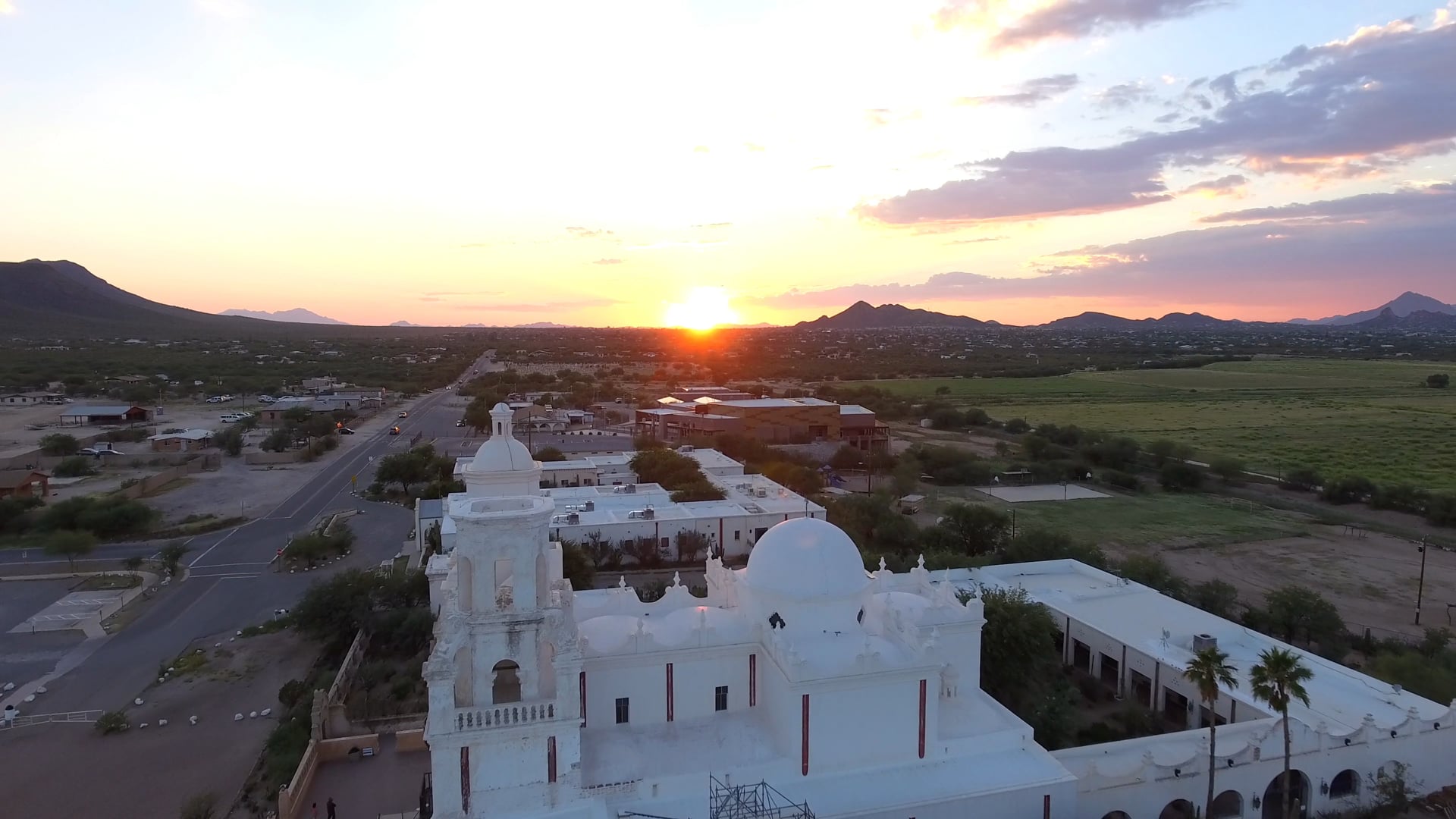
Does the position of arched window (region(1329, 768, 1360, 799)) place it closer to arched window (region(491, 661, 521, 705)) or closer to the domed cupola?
arched window (region(491, 661, 521, 705))

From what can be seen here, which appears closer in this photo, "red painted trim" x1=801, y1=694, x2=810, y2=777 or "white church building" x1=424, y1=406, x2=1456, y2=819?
"white church building" x1=424, y1=406, x2=1456, y2=819

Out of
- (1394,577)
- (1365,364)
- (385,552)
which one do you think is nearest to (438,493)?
(385,552)

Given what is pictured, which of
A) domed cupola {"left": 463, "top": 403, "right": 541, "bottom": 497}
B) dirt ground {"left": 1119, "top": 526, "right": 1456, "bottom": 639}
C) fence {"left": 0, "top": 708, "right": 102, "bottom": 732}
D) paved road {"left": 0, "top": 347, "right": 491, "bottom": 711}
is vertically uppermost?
domed cupola {"left": 463, "top": 403, "right": 541, "bottom": 497}

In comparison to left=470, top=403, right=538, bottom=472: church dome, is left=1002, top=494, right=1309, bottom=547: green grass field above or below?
below

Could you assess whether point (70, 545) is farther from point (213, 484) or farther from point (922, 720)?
point (922, 720)

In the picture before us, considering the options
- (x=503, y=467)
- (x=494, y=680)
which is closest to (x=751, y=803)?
(x=494, y=680)

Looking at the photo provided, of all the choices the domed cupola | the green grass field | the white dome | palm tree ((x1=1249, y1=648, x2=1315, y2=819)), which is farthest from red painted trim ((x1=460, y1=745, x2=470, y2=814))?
the green grass field

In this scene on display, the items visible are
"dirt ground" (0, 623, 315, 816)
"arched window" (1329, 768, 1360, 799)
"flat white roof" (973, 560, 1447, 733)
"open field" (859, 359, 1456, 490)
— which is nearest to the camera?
"arched window" (1329, 768, 1360, 799)

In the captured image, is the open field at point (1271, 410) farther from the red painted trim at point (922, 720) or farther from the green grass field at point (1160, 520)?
the red painted trim at point (922, 720)
